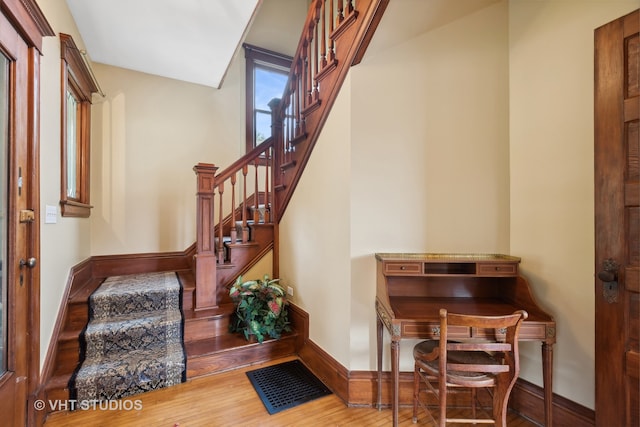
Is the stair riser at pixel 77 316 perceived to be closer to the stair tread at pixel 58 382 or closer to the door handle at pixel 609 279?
the stair tread at pixel 58 382

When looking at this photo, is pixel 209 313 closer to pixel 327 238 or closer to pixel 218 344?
pixel 218 344

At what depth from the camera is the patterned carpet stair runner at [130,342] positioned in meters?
1.84

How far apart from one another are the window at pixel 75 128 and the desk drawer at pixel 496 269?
3032mm

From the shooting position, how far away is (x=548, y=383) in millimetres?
1396

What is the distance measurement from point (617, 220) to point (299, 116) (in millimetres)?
2311

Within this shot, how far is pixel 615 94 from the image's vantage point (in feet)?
4.39

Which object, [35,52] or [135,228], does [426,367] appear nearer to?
[35,52]

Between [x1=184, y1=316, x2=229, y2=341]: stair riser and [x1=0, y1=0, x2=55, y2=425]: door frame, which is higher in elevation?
[x1=0, y1=0, x2=55, y2=425]: door frame

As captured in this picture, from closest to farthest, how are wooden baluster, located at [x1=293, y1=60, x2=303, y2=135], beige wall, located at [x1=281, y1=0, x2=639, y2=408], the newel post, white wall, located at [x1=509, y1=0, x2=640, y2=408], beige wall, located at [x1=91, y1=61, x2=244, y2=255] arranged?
white wall, located at [x1=509, y1=0, x2=640, y2=408] → beige wall, located at [x1=281, y1=0, x2=639, y2=408] → the newel post → wooden baluster, located at [x1=293, y1=60, x2=303, y2=135] → beige wall, located at [x1=91, y1=61, x2=244, y2=255]

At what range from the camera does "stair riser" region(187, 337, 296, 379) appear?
211cm

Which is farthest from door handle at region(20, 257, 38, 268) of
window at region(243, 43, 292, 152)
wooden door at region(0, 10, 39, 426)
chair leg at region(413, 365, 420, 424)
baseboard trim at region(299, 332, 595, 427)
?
window at region(243, 43, 292, 152)

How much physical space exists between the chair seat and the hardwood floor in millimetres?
504

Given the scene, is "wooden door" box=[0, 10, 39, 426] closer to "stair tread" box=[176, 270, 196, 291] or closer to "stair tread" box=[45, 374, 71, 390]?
"stair tread" box=[45, 374, 71, 390]

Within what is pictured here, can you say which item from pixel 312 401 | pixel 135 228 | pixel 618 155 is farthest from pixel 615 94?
pixel 135 228
